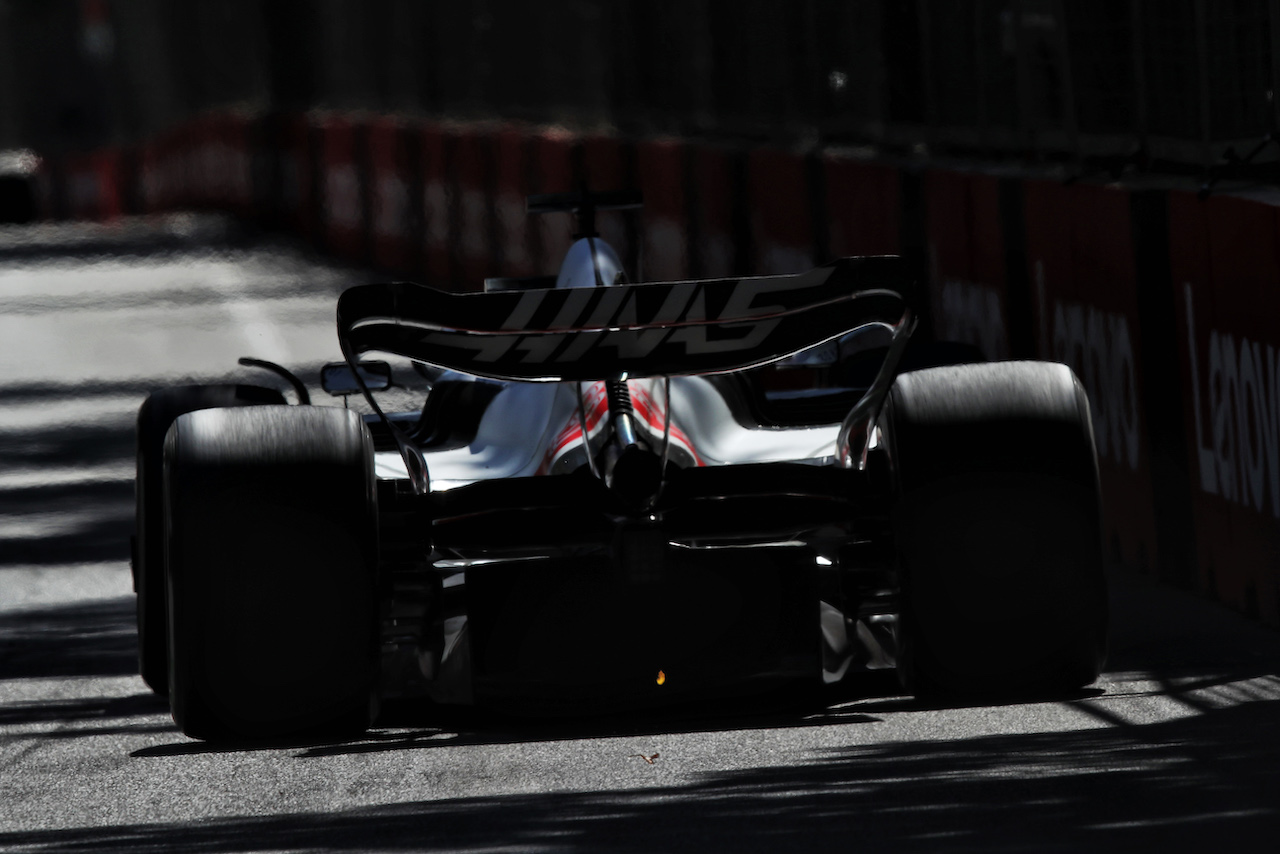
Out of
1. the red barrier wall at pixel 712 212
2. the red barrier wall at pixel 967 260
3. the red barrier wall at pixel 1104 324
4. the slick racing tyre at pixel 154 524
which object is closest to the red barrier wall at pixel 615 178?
the red barrier wall at pixel 712 212

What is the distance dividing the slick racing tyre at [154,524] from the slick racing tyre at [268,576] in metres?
0.65

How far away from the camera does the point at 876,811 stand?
525 cm

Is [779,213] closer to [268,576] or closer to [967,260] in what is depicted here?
[967,260]

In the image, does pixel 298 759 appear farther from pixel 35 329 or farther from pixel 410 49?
pixel 410 49

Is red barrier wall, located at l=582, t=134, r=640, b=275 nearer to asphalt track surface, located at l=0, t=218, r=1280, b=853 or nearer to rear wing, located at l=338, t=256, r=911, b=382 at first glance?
asphalt track surface, located at l=0, t=218, r=1280, b=853

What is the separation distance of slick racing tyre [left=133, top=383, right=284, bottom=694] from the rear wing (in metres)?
0.97

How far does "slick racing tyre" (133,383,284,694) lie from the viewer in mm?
6410

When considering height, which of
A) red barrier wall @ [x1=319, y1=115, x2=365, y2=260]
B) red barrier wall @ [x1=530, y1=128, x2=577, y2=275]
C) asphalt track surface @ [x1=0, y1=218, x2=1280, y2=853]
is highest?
asphalt track surface @ [x1=0, y1=218, x2=1280, y2=853]

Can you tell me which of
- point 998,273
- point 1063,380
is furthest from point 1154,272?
point 1063,380

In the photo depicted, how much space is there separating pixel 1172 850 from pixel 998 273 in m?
5.21

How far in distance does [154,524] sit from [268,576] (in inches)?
31.8

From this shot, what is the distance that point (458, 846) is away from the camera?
5.09m

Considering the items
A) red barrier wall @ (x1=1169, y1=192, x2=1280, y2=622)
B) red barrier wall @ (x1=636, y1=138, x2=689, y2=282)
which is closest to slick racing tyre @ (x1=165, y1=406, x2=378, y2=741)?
red barrier wall @ (x1=1169, y1=192, x2=1280, y2=622)

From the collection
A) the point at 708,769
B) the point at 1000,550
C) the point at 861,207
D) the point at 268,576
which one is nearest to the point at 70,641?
the point at 268,576
